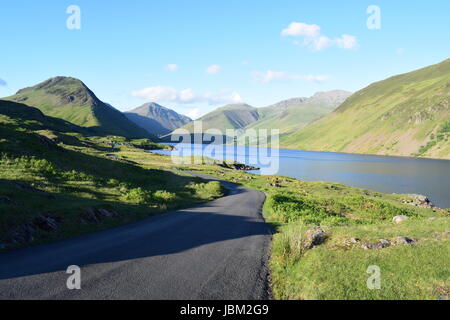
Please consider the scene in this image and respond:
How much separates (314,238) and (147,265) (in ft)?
26.5

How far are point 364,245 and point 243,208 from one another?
55.2ft

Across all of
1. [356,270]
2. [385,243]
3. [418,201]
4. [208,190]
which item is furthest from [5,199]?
[418,201]

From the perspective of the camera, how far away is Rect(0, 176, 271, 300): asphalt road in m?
9.32

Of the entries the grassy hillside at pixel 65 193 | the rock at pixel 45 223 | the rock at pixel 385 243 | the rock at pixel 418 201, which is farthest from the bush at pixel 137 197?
the rock at pixel 418 201

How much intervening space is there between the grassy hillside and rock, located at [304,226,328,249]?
12139 millimetres

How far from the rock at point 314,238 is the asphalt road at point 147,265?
2123mm

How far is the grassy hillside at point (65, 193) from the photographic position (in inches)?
626

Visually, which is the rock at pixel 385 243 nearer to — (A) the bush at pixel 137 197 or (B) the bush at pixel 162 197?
(A) the bush at pixel 137 197

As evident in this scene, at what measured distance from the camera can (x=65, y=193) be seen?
80.9 ft

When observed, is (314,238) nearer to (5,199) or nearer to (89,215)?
(89,215)

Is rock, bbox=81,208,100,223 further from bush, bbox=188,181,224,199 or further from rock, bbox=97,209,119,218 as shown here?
bush, bbox=188,181,224,199

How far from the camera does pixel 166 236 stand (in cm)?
1684
